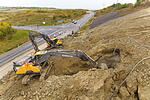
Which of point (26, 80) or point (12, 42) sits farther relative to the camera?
point (12, 42)

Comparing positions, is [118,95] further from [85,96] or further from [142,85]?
[85,96]

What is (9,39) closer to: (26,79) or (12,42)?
(12,42)

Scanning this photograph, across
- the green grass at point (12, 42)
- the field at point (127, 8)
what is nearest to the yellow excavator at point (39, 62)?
the green grass at point (12, 42)

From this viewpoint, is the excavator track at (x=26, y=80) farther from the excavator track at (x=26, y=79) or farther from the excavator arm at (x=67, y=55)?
the excavator arm at (x=67, y=55)

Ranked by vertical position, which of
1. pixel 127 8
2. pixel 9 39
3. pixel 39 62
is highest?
pixel 127 8

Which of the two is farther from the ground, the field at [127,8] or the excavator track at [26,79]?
the field at [127,8]

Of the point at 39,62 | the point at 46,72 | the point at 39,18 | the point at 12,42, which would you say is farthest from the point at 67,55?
the point at 39,18

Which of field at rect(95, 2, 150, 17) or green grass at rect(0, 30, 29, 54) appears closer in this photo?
green grass at rect(0, 30, 29, 54)

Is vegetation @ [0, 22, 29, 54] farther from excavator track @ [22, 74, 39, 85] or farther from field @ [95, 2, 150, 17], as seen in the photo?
field @ [95, 2, 150, 17]

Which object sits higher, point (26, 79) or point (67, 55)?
point (67, 55)

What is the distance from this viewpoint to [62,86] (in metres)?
8.70

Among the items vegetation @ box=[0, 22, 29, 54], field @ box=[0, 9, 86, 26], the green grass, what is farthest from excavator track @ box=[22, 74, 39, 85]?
field @ box=[0, 9, 86, 26]

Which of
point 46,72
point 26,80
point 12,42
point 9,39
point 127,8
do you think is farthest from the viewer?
point 127,8

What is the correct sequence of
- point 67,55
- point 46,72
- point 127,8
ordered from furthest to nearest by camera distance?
1. point 127,8
2. point 46,72
3. point 67,55
